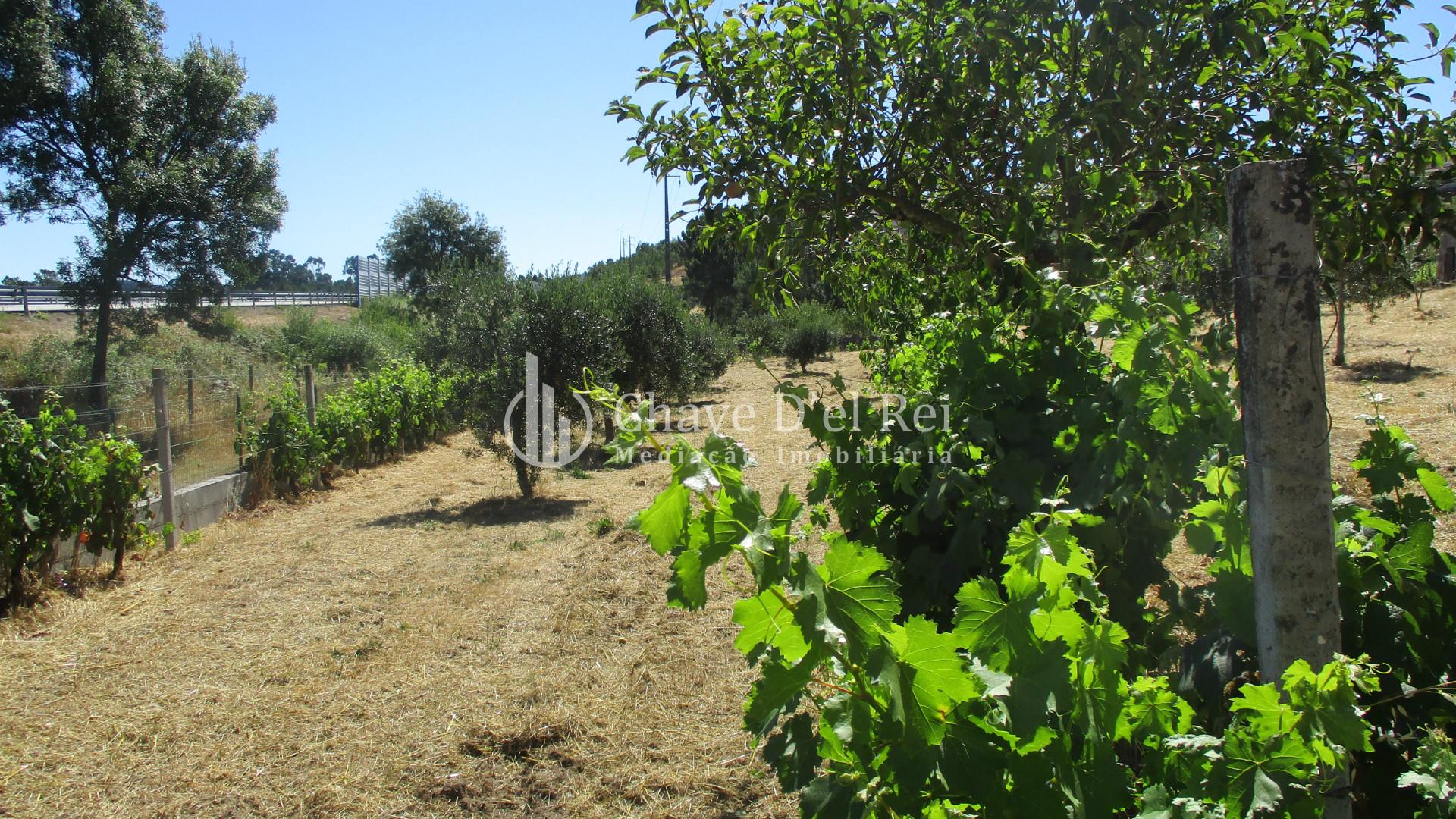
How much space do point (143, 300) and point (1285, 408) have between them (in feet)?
66.6

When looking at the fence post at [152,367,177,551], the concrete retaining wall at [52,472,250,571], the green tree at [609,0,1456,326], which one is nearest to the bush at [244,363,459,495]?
the concrete retaining wall at [52,472,250,571]

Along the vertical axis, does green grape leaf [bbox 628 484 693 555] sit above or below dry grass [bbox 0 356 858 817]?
above

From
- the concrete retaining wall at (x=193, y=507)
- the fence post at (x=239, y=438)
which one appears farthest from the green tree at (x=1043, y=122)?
the fence post at (x=239, y=438)

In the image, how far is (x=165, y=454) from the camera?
7.31 metres

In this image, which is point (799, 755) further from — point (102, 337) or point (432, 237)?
point (432, 237)

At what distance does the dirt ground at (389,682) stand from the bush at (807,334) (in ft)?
58.8

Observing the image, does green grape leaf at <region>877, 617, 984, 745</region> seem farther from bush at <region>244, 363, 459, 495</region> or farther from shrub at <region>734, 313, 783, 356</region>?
shrub at <region>734, 313, 783, 356</region>

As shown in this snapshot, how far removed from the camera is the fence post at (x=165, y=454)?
23.8ft

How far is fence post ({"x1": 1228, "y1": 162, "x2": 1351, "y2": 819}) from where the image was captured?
116 centimetres

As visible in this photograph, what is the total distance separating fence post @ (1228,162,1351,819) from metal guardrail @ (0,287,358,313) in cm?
1974

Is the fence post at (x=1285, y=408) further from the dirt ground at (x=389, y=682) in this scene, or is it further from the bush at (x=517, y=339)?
the bush at (x=517, y=339)

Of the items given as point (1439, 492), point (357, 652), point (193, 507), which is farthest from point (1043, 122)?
point (193, 507)

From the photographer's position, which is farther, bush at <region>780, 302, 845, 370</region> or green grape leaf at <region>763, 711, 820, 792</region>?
bush at <region>780, 302, 845, 370</region>

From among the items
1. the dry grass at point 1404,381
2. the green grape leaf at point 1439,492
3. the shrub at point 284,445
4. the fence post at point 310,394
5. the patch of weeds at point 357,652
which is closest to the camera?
the green grape leaf at point 1439,492
